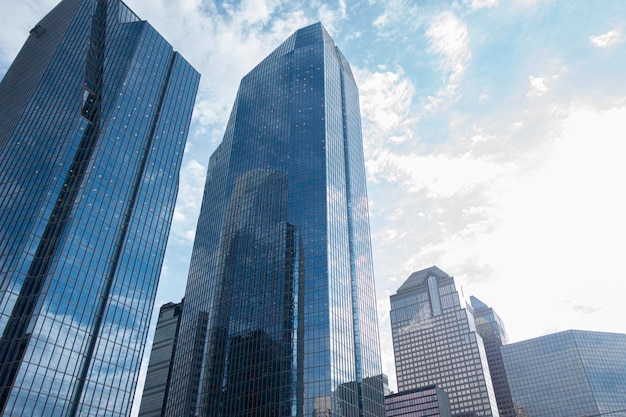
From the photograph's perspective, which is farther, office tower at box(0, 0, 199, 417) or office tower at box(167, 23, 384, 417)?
office tower at box(167, 23, 384, 417)

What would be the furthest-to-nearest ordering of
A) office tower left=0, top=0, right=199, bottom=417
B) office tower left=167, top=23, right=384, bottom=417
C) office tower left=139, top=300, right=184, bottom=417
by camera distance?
office tower left=139, top=300, right=184, bottom=417
office tower left=167, top=23, right=384, bottom=417
office tower left=0, top=0, right=199, bottom=417

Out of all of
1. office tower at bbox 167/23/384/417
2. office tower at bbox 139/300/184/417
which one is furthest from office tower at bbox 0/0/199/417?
office tower at bbox 139/300/184/417

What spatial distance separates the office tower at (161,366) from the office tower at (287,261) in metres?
36.5

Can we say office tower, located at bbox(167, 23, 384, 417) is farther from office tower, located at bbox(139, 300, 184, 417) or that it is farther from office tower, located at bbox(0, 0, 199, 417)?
office tower, located at bbox(139, 300, 184, 417)

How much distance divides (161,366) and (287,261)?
90127mm

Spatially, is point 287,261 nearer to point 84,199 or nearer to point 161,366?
point 84,199

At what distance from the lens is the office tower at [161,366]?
17425cm

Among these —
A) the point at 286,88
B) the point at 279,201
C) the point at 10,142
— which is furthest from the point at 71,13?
the point at 279,201

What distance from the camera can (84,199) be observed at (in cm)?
10406

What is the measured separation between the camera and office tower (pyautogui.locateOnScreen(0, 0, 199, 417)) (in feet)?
290

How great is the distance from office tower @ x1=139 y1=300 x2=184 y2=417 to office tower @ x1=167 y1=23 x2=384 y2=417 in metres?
36.5

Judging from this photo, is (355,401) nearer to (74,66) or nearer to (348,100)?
(348,100)

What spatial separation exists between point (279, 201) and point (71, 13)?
269 ft

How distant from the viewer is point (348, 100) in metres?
163
